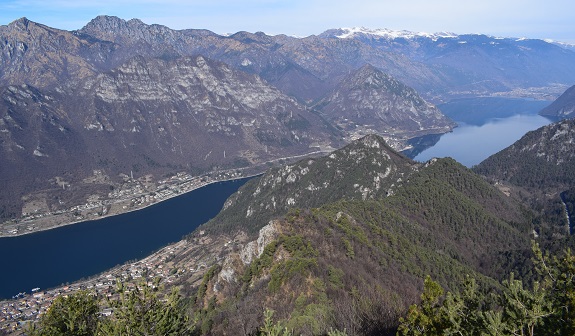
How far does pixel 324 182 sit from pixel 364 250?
321ft

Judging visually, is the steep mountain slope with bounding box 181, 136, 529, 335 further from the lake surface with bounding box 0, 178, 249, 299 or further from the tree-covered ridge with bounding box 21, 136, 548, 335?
the lake surface with bounding box 0, 178, 249, 299

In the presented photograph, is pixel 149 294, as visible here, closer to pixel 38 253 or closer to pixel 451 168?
pixel 451 168

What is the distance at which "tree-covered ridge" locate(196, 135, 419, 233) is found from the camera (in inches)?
6284

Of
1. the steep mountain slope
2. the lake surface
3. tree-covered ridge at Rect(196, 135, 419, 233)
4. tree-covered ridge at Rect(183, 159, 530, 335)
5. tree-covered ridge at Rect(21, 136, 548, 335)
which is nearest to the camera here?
tree-covered ridge at Rect(21, 136, 548, 335)

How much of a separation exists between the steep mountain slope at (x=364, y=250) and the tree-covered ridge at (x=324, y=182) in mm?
796

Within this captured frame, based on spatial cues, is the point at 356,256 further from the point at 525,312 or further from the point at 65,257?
the point at 65,257

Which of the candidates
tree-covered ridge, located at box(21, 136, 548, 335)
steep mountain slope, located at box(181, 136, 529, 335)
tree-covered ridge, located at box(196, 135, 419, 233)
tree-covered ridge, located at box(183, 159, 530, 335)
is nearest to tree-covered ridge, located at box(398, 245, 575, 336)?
tree-covered ridge, located at box(21, 136, 548, 335)

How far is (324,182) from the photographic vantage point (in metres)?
179

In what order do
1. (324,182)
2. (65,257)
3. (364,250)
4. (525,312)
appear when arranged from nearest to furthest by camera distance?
(525,312)
(364,250)
(324,182)
(65,257)

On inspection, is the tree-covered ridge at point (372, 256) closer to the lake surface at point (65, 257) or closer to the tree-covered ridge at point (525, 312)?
the tree-covered ridge at point (525, 312)

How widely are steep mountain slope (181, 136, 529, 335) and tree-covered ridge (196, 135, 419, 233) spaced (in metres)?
0.80

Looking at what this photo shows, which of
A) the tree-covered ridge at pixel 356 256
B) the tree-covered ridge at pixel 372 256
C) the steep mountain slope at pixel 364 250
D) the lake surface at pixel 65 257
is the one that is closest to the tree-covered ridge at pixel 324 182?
the tree-covered ridge at pixel 356 256

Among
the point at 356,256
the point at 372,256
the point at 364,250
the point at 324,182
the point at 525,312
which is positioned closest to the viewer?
the point at 525,312

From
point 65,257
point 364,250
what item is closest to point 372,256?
point 364,250
